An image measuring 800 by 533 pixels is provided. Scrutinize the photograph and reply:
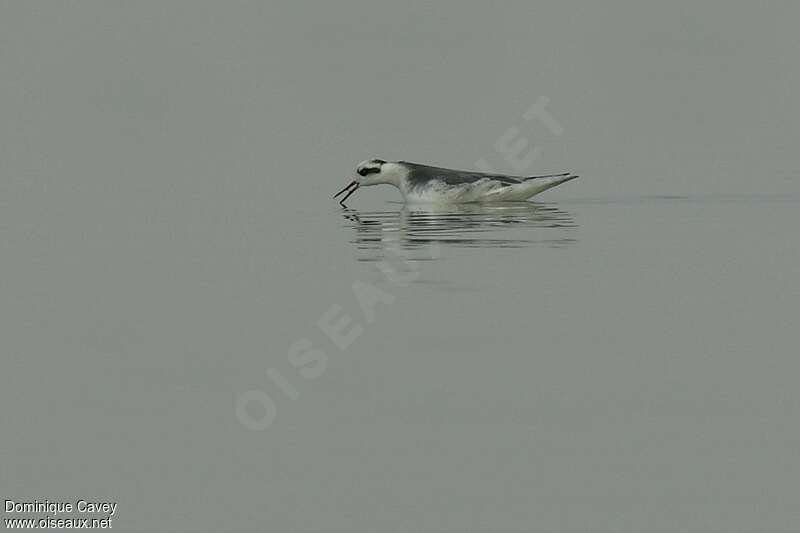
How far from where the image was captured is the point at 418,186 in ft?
105

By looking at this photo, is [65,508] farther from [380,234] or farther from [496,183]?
Answer: [496,183]

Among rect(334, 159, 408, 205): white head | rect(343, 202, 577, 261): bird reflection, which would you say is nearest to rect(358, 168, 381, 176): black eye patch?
rect(334, 159, 408, 205): white head

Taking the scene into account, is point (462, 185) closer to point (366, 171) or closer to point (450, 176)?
point (450, 176)

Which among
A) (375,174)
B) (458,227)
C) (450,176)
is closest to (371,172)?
(375,174)

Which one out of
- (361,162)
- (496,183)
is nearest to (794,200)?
(496,183)

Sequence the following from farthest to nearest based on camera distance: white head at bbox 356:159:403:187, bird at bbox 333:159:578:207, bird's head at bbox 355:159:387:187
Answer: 1. bird's head at bbox 355:159:387:187
2. white head at bbox 356:159:403:187
3. bird at bbox 333:159:578:207

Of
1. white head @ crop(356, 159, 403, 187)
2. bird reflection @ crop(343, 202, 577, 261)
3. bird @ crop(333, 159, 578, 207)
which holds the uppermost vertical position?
white head @ crop(356, 159, 403, 187)

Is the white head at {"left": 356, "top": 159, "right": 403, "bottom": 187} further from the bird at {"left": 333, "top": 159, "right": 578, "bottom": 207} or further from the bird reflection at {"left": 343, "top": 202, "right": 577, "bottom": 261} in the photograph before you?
the bird reflection at {"left": 343, "top": 202, "right": 577, "bottom": 261}

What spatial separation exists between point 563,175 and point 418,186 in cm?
372

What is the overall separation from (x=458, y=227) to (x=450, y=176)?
22.7 feet

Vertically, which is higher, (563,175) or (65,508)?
(563,175)

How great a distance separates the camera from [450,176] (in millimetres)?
31641

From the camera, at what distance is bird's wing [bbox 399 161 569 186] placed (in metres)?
30.9

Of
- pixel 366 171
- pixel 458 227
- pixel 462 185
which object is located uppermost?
pixel 366 171
